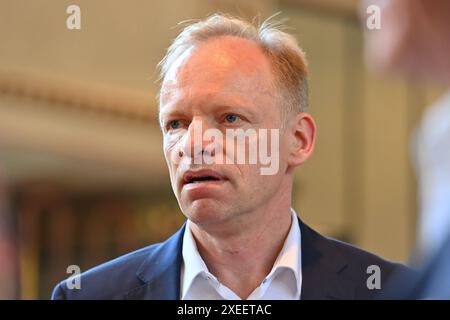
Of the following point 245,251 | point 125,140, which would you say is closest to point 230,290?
point 245,251

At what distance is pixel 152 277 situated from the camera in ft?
4.66

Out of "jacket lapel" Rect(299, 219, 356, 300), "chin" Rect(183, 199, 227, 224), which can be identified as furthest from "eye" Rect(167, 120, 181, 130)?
"jacket lapel" Rect(299, 219, 356, 300)

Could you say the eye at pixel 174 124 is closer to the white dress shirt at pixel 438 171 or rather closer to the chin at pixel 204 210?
the chin at pixel 204 210

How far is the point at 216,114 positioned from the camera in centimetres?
136

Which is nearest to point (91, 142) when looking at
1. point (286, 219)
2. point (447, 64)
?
point (286, 219)

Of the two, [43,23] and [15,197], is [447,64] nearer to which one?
[43,23]

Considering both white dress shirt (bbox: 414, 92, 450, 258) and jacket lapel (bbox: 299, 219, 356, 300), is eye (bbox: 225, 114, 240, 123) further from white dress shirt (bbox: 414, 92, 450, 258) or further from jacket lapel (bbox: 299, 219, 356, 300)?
white dress shirt (bbox: 414, 92, 450, 258)

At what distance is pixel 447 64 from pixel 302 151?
2.16ft

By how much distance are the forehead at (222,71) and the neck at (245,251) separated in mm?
186

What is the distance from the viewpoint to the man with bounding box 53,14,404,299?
53.5 inches

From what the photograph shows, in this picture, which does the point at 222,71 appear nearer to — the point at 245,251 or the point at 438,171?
the point at 245,251

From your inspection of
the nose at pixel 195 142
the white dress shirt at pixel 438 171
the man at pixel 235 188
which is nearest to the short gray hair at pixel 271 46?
the man at pixel 235 188

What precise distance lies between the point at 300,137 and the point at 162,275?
28cm

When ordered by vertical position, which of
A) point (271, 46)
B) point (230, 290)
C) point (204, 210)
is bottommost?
point (230, 290)
